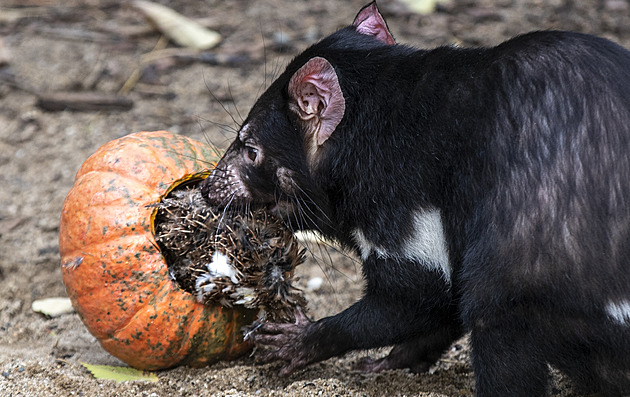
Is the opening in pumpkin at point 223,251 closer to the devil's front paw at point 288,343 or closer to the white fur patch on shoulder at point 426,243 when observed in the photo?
the devil's front paw at point 288,343

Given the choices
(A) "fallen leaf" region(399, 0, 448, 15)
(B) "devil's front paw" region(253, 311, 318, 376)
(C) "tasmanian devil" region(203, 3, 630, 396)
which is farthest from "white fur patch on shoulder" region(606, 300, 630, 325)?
(A) "fallen leaf" region(399, 0, 448, 15)

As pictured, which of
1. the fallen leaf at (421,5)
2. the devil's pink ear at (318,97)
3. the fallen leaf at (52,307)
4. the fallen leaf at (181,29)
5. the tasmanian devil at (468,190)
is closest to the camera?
the tasmanian devil at (468,190)

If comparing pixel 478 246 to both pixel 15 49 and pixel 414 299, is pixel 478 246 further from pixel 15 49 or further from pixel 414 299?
pixel 15 49

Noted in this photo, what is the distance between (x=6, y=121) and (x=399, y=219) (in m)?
4.59

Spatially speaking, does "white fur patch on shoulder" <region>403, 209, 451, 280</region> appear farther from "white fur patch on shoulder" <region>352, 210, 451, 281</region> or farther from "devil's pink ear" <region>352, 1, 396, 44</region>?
"devil's pink ear" <region>352, 1, 396, 44</region>

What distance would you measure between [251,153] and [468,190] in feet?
3.43

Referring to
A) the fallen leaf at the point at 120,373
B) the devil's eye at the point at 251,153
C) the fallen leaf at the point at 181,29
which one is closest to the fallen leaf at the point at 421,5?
the fallen leaf at the point at 181,29

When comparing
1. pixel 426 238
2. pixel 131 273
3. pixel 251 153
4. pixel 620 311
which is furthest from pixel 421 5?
pixel 620 311

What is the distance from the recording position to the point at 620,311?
296cm

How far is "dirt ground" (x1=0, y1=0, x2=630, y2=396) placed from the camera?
11.9 ft

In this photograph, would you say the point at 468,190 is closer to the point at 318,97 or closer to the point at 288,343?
the point at 318,97

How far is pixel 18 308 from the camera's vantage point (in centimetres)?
455

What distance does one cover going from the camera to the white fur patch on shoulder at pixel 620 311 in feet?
9.65

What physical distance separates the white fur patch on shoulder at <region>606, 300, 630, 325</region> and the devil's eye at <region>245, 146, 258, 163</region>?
1.65m
